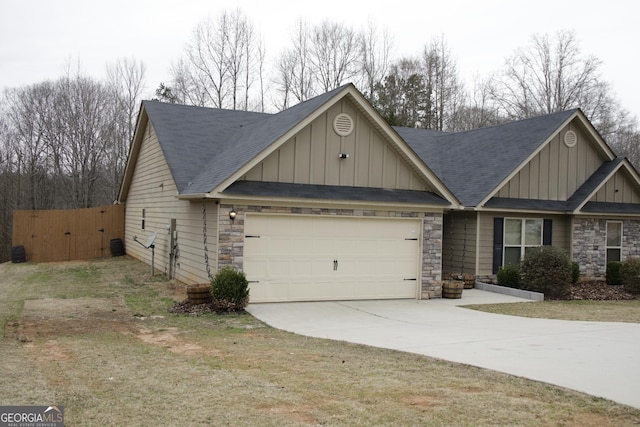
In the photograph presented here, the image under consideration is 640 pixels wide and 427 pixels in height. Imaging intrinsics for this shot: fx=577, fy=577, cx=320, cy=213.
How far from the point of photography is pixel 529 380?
274 inches

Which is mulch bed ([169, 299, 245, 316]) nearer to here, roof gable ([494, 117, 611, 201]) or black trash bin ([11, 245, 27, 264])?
roof gable ([494, 117, 611, 201])

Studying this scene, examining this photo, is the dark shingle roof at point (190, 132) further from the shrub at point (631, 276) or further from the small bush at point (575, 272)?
the shrub at point (631, 276)

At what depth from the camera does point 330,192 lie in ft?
44.3

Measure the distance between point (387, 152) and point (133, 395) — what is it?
9733 mm

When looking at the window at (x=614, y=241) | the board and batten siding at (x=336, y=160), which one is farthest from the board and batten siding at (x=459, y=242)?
the window at (x=614, y=241)

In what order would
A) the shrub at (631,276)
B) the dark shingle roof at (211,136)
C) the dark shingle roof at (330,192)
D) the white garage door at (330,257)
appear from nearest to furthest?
the dark shingle roof at (330,192) → the white garage door at (330,257) → the dark shingle roof at (211,136) → the shrub at (631,276)

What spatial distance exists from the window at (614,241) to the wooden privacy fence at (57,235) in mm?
19220

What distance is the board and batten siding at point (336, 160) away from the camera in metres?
13.2

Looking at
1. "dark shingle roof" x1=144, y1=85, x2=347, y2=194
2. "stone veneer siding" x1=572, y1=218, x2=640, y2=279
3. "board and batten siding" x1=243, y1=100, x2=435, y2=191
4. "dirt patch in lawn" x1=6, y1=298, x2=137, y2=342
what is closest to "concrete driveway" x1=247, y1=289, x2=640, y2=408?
"dirt patch in lawn" x1=6, y1=298, x2=137, y2=342

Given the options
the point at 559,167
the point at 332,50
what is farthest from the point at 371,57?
the point at 559,167

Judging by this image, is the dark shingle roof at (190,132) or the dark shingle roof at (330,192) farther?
the dark shingle roof at (190,132)

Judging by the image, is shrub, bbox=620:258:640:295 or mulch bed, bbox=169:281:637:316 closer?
mulch bed, bbox=169:281:637:316

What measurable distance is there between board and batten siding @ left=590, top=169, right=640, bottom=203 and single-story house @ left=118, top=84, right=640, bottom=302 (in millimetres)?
56

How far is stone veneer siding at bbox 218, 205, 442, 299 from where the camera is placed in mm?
12445
